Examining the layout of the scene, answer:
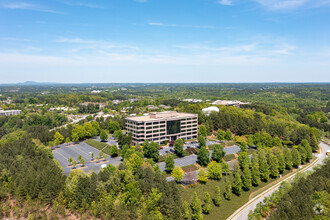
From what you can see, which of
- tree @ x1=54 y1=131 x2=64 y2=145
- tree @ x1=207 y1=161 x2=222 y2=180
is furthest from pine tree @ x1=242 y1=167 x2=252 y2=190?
tree @ x1=54 y1=131 x2=64 y2=145

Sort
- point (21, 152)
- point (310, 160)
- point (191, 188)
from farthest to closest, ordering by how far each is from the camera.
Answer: point (310, 160) < point (21, 152) < point (191, 188)

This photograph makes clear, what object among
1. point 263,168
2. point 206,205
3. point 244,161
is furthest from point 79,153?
point 263,168

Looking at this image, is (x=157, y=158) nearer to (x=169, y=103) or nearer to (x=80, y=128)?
(x=80, y=128)

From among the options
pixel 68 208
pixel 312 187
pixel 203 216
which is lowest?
pixel 203 216

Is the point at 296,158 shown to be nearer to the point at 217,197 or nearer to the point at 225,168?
the point at 225,168

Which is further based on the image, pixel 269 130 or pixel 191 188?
pixel 269 130

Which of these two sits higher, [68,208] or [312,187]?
Result: [312,187]

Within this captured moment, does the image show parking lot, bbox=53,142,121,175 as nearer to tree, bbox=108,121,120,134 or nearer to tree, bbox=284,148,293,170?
tree, bbox=108,121,120,134

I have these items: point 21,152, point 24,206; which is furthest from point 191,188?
point 21,152
